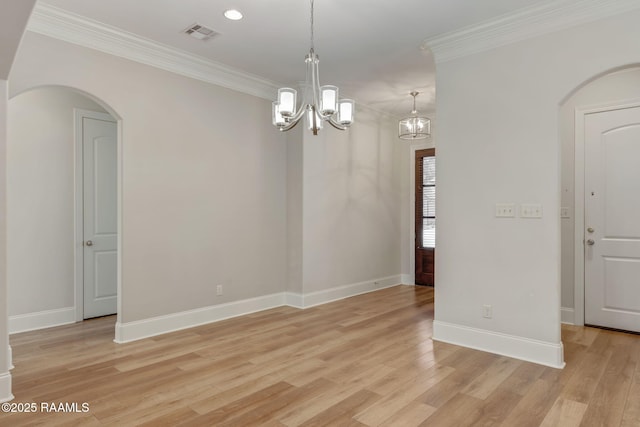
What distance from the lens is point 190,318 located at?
14.2 feet

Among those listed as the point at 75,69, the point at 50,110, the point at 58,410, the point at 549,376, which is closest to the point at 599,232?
the point at 549,376

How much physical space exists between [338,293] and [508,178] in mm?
3027

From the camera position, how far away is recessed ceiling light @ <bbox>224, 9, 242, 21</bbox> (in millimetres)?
3260

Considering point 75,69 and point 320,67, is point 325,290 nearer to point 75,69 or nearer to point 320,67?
point 320,67

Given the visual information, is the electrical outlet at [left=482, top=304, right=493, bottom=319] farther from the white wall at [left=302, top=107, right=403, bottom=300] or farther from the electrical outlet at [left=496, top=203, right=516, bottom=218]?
the white wall at [left=302, top=107, right=403, bottom=300]

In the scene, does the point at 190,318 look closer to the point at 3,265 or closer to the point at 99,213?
the point at 99,213

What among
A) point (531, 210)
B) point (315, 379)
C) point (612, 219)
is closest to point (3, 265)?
point (315, 379)

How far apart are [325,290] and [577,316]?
3017 millimetres

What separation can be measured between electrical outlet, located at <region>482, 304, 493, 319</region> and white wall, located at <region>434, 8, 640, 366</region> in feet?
0.10

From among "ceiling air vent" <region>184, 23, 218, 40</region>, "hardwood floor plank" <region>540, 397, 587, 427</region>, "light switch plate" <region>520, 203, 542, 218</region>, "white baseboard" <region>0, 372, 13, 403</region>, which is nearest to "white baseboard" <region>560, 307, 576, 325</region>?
"light switch plate" <region>520, 203, 542, 218</region>

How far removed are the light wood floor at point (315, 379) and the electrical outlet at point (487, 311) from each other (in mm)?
346

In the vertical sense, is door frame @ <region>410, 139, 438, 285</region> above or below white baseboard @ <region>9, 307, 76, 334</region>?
above

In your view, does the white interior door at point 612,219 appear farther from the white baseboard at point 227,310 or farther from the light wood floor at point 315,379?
the white baseboard at point 227,310

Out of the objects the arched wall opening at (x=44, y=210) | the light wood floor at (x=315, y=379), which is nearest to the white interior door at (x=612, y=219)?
the light wood floor at (x=315, y=379)
